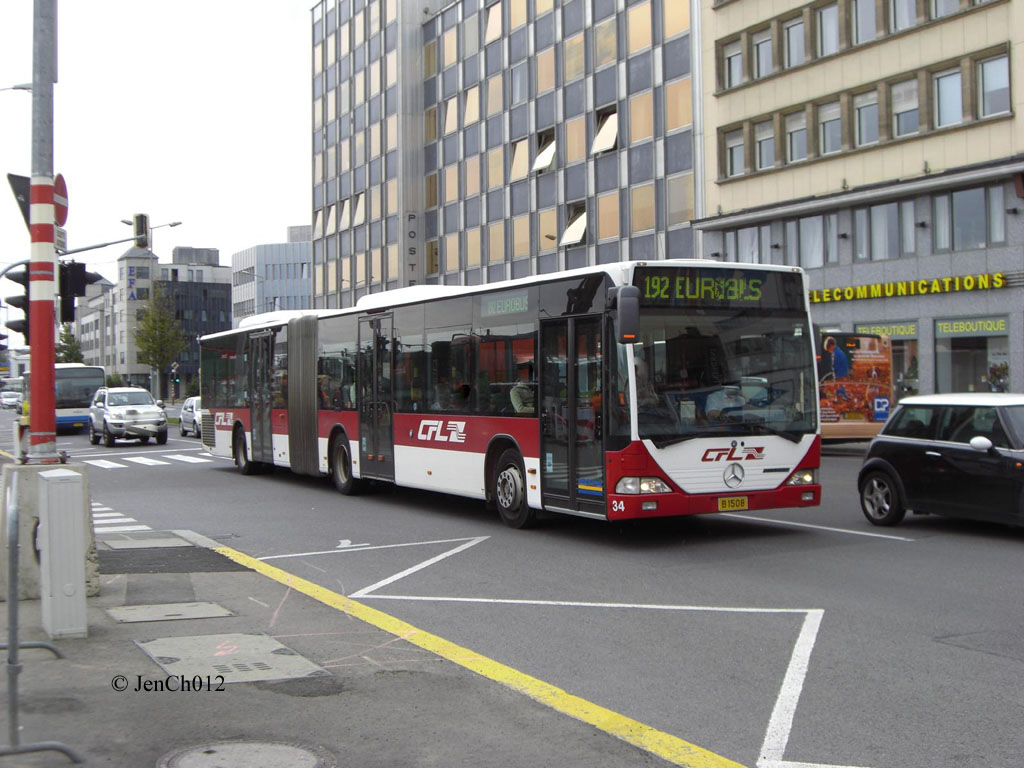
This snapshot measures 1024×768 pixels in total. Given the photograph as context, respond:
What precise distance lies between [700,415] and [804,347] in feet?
5.43

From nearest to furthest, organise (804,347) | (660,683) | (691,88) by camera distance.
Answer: (660,683), (804,347), (691,88)

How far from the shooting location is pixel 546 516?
14367 millimetres

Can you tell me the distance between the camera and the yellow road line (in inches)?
200

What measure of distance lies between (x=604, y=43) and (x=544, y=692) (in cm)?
3967

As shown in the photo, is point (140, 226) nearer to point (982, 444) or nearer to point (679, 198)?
point (679, 198)

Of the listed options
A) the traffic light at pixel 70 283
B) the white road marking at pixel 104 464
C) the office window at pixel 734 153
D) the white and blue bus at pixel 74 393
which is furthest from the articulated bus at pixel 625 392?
the white and blue bus at pixel 74 393

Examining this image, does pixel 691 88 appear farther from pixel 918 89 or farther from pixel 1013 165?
pixel 1013 165

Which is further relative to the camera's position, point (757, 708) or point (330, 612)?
point (330, 612)

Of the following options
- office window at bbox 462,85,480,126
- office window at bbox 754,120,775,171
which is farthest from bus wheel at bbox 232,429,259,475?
office window at bbox 462,85,480,126

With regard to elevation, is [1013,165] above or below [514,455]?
above

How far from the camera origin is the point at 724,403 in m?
11.8

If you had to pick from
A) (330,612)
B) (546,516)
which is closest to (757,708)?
(330,612)

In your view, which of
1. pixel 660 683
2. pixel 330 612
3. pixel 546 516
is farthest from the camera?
pixel 546 516

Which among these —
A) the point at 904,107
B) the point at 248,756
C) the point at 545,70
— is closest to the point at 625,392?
the point at 248,756
